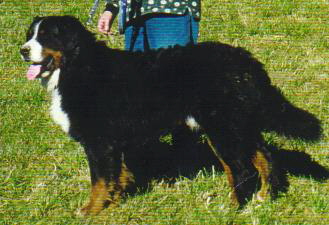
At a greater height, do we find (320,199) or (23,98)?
(23,98)

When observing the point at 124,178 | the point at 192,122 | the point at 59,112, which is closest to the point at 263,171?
the point at 192,122

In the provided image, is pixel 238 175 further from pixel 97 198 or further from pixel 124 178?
pixel 97 198

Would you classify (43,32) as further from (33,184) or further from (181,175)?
(181,175)

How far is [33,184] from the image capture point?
3.75m

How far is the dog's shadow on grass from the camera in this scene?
378 cm

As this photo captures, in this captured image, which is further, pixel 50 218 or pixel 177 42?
pixel 177 42

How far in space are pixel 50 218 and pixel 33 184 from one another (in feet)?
1.81

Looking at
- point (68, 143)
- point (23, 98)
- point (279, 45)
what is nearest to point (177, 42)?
point (68, 143)

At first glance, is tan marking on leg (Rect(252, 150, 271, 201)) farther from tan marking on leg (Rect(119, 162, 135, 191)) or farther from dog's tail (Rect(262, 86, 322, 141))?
tan marking on leg (Rect(119, 162, 135, 191))

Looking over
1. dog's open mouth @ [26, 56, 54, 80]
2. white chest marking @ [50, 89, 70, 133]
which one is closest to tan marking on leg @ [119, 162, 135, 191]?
white chest marking @ [50, 89, 70, 133]

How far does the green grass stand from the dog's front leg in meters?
0.09

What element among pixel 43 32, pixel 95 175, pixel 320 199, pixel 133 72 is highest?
pixel 43 32

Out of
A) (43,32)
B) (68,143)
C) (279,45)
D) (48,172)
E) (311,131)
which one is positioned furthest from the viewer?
(279,45)

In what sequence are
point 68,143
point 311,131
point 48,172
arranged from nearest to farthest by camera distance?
point 311,131, point 48,172, point 68,143
